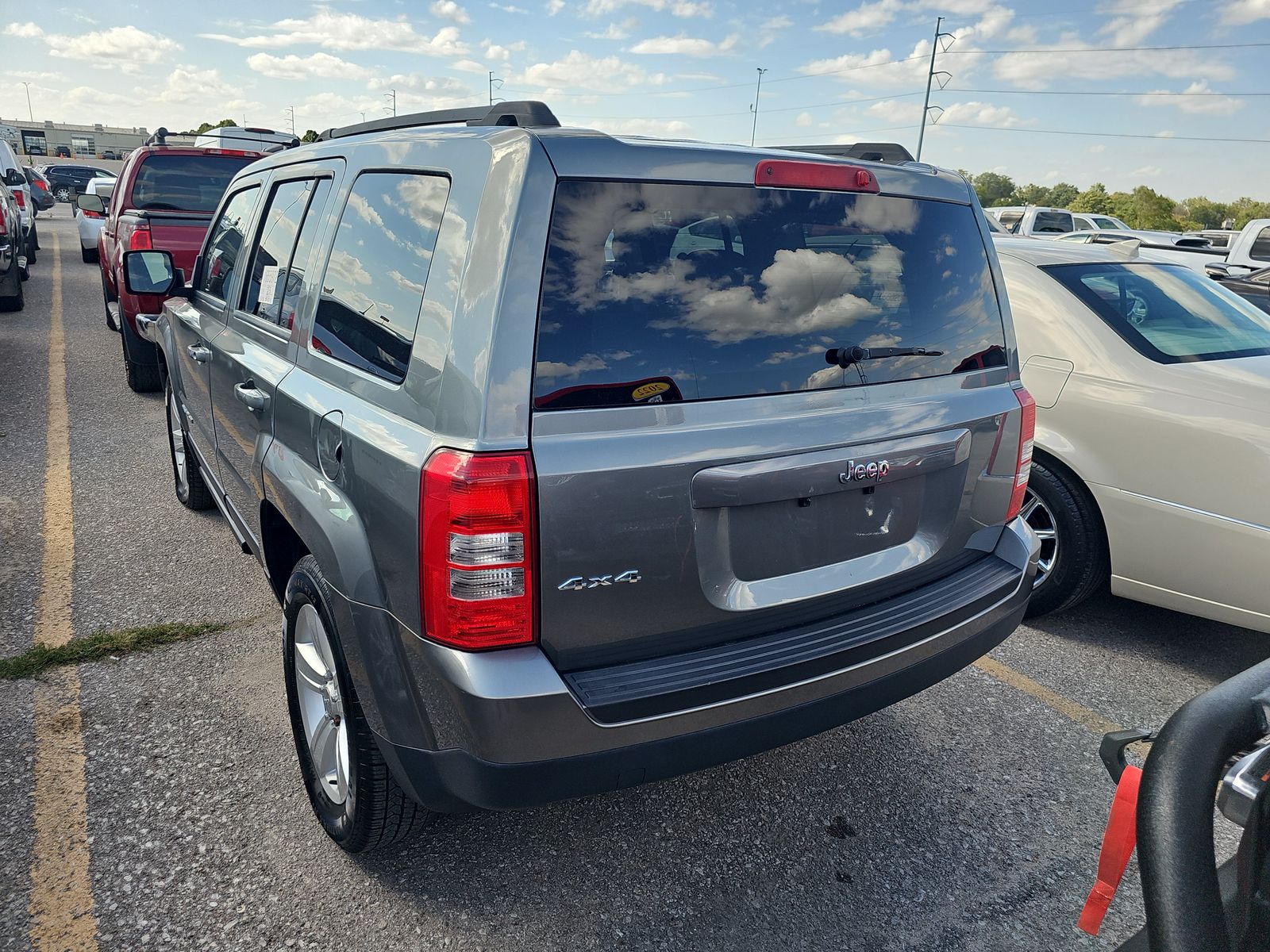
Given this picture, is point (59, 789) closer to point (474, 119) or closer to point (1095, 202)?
point (474, 119)

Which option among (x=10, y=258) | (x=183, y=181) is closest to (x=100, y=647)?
(x=183, y=181)

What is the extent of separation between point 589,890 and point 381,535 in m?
1.19

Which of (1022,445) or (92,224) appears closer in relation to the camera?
(1022,445)

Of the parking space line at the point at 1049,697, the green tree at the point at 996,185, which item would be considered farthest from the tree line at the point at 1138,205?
the parking space line at the point at 1049,697

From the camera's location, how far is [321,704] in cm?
266

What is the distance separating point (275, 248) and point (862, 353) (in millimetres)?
2035

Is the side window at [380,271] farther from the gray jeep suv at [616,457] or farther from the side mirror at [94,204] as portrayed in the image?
the side mirror at [94,204]

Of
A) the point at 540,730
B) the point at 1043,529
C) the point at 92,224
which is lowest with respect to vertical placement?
the point at 1043,529

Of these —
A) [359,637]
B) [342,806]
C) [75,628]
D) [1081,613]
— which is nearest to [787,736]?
[359,637]

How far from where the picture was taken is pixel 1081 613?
14.6 ft

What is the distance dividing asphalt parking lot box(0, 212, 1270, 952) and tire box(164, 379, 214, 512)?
1.01 meters

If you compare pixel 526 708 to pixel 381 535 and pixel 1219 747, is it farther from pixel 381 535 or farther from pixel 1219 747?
pixel 1219 747

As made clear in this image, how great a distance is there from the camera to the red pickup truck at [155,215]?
24.6 ft

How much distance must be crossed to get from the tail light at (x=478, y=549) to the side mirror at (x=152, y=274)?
3.32 metres
